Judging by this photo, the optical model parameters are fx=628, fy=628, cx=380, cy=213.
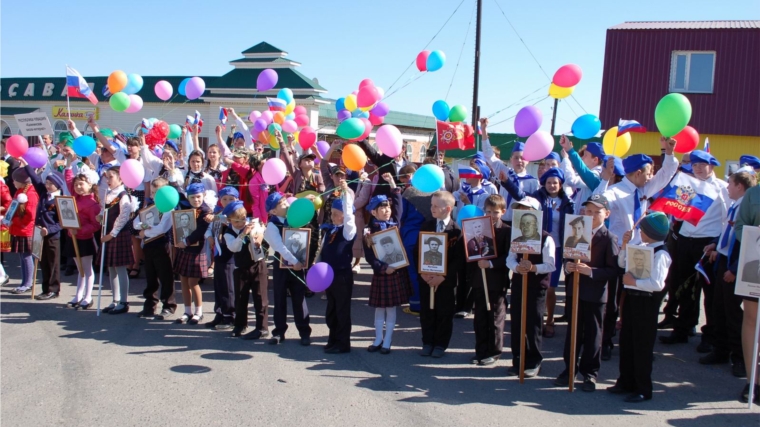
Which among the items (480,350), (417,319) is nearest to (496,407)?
(480,350)

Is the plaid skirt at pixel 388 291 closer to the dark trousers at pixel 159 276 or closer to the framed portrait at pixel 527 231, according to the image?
the framed portrait at pixel 527 231

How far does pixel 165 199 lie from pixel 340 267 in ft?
7.05

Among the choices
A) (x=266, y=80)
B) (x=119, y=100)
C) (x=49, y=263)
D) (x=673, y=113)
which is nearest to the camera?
(x=673, y=113)

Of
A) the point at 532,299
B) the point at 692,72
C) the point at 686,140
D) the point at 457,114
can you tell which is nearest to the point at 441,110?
the point at 457,114

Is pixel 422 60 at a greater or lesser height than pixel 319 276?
greater

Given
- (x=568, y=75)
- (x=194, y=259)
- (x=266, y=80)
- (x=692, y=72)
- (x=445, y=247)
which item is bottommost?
(x=194, y=259)

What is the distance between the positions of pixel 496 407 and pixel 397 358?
4.70 feet

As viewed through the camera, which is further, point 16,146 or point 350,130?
point 16,146

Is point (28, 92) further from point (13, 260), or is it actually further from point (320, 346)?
point (320, 346)

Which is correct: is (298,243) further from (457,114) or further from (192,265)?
(457,114)

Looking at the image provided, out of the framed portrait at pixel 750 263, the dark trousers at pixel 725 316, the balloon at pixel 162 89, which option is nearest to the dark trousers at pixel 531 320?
the framed portrait at pixel 750 263

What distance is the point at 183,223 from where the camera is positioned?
7.20 metres

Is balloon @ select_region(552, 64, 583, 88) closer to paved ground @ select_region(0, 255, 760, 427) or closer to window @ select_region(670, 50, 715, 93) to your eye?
paved ground @ select_region(0, 255, 760, 427)

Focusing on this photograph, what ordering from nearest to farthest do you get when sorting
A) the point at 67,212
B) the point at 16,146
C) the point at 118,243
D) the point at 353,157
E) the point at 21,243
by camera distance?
the point at 353,157 → the point at 118,243 → the point at 67,212 → the point at 21,243 → the point at 16,146
